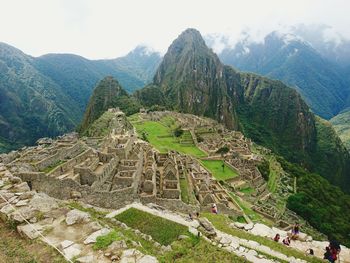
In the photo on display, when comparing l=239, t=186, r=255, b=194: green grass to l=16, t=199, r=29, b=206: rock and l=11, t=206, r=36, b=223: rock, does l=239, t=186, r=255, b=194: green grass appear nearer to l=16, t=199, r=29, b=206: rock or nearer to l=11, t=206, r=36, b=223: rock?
l=16, t=199, r=29, b=206: rock

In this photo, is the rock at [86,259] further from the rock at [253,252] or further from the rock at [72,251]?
the rock at [253,252]

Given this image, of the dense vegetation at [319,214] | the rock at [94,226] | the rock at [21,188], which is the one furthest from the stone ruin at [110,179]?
the dense vegetation at [319,214]

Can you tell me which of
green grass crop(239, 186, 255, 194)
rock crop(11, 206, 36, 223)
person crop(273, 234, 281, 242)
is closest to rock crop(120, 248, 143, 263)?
rock crop(11, 206, 36, 223)

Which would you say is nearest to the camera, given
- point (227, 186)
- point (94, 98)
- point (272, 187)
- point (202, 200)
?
point (202, 200)

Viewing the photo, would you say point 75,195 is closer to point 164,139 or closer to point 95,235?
point 95,235

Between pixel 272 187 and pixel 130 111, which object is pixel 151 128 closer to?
pixel 272 187

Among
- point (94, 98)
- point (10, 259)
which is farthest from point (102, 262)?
point (94, 98)
